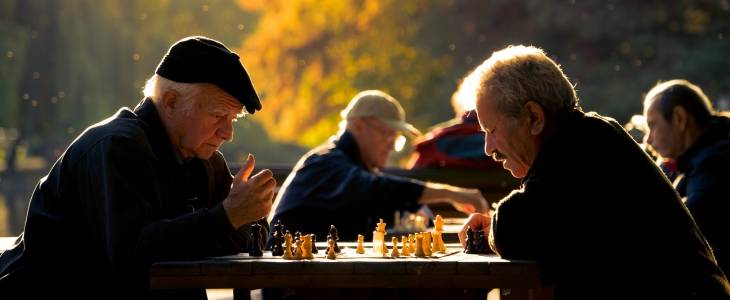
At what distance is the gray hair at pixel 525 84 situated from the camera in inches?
145

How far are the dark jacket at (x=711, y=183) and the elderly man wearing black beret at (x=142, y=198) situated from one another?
2.25 meters

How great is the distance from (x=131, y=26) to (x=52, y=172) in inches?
1150

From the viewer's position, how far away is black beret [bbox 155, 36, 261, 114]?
4020 millimetres

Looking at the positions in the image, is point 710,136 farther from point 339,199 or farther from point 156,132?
point 156,132

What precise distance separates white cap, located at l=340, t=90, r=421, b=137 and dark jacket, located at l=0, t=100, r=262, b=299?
3.29 metres

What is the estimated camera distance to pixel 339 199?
661 cm

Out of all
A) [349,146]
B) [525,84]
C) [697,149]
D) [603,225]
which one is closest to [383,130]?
[349,146]

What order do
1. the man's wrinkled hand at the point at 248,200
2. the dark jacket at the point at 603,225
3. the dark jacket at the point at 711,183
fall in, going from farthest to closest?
the dark jacket at the point at 711,183
the man's wrinkled hand at the point at 248,200
the dark jacket at the point at 603,225

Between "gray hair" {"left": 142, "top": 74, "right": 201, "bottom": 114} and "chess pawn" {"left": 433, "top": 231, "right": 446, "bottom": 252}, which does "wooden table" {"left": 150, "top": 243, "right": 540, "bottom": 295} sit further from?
"gray hair" {"left": 142, "top": 74, "right": 201, "bottom": 114}

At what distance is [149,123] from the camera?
160 inches

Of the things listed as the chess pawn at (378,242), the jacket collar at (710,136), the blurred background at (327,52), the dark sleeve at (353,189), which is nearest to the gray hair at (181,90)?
the chess pawn at (378,242)

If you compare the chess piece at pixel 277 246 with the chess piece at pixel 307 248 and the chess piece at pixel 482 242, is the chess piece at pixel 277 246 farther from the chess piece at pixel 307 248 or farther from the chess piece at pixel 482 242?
the chess piece at pixel 482 242

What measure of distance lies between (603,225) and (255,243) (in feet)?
3.54


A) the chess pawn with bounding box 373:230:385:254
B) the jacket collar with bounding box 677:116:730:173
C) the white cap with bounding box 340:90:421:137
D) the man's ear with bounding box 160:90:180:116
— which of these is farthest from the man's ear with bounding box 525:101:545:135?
the white cap with bounding box 340:90:421:137
